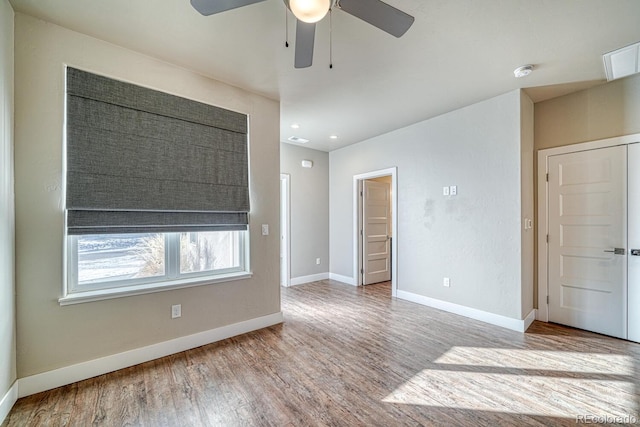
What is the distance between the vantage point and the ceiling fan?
1.33 m

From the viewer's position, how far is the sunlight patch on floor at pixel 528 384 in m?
1.88

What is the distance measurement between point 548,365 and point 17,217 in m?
4.32

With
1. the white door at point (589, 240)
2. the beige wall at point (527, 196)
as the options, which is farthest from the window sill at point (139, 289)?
the white door at point (589, 240)

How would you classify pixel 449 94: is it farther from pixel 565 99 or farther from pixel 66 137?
pixel 66 137

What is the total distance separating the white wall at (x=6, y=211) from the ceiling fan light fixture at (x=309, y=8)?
1.97 meters

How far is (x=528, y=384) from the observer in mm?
2127

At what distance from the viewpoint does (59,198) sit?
6.88 feet

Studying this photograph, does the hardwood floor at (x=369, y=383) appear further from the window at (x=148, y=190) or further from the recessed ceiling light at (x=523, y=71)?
the recessed ceiling light at (x=523, y=71)

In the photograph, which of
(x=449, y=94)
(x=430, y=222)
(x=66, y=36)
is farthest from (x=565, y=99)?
(x=66, y=36)

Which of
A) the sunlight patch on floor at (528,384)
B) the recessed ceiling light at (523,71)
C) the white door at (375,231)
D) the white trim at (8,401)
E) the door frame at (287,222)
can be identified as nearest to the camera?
the white trim at (8,401)

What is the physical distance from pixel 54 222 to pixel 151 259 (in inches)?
29.6

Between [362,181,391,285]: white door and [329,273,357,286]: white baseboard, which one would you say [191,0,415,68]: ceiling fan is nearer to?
[362,181,391,285]: white door

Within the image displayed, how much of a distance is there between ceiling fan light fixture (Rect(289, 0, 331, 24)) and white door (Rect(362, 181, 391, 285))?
3973 millimetres

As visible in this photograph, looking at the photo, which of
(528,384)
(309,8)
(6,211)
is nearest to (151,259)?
(6,211)
